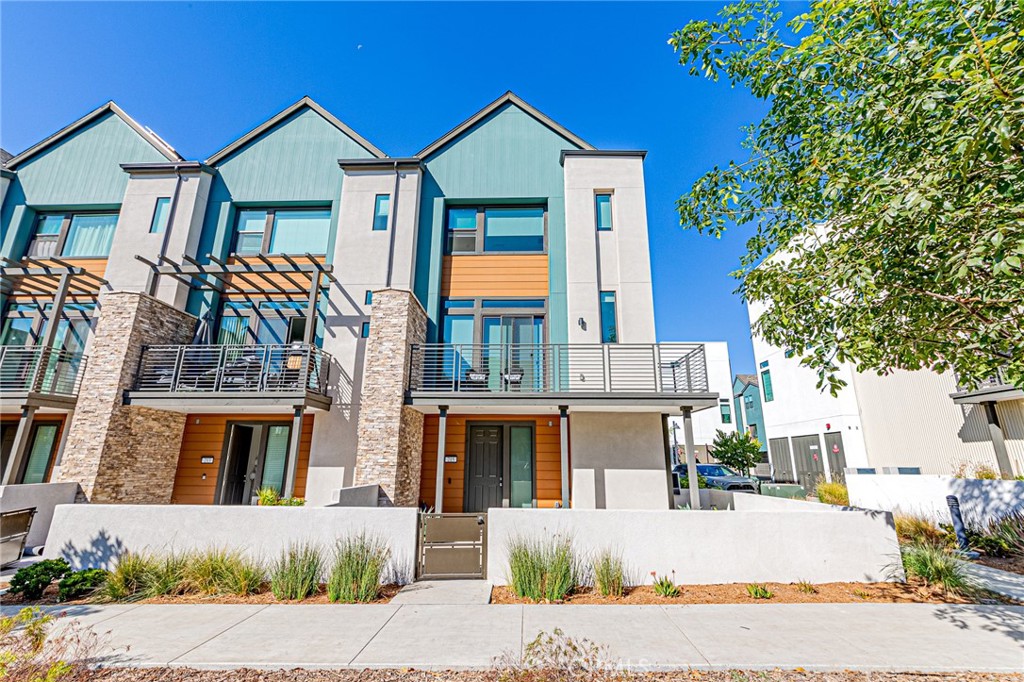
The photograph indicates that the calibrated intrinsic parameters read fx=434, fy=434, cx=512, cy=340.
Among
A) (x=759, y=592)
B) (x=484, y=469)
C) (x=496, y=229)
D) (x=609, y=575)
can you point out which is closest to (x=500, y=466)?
(x=484, y=469)

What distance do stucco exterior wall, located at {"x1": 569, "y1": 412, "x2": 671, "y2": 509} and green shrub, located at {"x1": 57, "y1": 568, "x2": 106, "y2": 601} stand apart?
8.75 metres

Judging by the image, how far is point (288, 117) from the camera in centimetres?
1492

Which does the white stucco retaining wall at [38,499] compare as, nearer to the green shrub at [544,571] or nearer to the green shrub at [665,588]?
the green shrub at [544,571]

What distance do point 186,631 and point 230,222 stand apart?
12.5 metres

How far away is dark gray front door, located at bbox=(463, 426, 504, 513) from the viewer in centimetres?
1162

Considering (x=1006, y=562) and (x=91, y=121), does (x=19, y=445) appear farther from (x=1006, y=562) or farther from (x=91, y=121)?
(x=1006, y=562)

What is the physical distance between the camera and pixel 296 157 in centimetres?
1444

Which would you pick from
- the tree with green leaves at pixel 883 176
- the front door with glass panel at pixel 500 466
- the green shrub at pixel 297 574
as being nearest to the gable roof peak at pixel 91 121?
the front door with glass panel at pixel 500 466

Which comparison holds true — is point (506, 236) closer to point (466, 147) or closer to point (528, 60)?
point (466, 147)

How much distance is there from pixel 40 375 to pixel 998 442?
27269mm

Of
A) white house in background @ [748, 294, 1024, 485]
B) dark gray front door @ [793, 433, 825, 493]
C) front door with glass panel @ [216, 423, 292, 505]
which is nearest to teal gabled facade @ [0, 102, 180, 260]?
front door with glass panel @ [216, 423, 292, 505]

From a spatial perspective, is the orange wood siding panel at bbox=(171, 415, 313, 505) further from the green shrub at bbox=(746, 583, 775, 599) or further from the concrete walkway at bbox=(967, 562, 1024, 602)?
the concrete walkway at bbox=(967, 562, 1024, 602)

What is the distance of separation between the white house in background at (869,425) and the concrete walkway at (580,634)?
26.6 ft

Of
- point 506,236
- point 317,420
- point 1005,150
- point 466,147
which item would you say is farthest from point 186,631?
point 466,147
